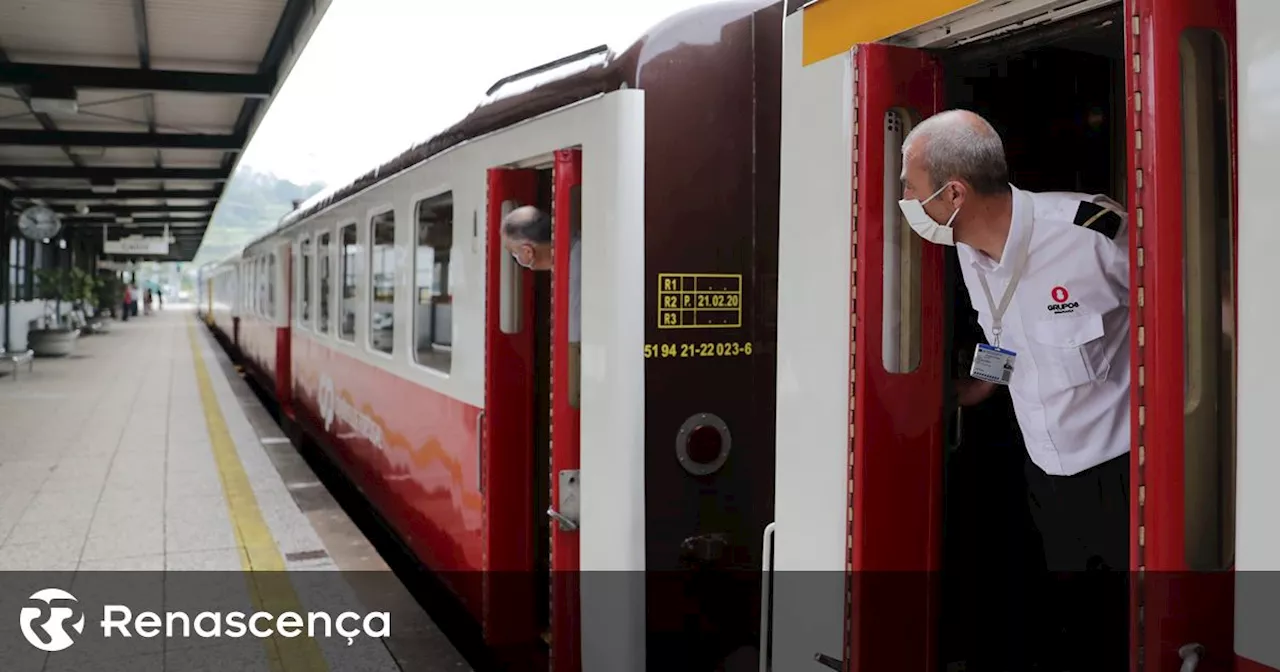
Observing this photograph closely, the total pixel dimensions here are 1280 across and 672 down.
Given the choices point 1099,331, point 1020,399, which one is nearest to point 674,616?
point 1020,399

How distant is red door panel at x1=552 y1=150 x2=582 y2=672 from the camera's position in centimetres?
338

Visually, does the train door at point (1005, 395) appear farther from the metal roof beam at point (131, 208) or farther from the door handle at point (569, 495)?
the metal roof beam at point (131, 208)

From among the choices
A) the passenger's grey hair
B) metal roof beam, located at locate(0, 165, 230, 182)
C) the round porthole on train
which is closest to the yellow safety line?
the round porthole on train

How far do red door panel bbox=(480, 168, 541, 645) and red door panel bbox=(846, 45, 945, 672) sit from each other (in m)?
2.01

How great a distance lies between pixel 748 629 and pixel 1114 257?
75.3 inches

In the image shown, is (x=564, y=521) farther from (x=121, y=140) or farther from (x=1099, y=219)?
(x=121, y=140)

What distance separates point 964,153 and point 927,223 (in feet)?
0.50

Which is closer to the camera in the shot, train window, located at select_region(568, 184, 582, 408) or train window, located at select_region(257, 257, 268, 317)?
train window, located at select_region(568, 184, 582, 408)

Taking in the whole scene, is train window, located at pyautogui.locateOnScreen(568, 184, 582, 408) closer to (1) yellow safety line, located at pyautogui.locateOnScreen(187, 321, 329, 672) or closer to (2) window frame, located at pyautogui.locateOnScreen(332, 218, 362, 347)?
(1) yellow safety line, located at pyautogui.locateOnScreen(187, 321, 329, 672)

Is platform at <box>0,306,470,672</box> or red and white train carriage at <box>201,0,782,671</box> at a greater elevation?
red and white train carriage at <box>201,0,782,671</box>

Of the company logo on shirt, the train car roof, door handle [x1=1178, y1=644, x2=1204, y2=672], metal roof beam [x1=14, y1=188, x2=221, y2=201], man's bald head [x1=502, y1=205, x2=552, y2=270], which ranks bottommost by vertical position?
door handle [x1=1178, y1=644, x2=1204, y2=672]

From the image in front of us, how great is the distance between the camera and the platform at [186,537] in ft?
14.5

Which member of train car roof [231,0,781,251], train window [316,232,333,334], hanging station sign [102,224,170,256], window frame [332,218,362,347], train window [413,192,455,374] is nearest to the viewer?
train car roof [231,0,781,251]

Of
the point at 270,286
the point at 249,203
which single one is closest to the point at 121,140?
the point at 270,286
